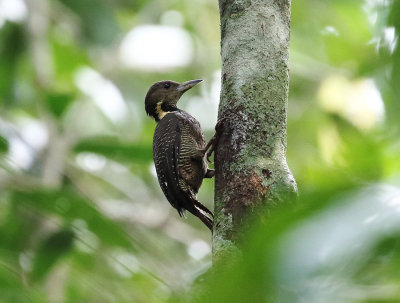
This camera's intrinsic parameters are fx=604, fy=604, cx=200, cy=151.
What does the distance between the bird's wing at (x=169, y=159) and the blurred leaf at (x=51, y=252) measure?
2.85ft

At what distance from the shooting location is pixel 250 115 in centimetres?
230

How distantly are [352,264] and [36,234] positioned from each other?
12.7 feet

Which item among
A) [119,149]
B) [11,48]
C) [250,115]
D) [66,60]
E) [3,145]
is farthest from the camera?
[66,60]

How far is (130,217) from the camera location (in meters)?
6.10

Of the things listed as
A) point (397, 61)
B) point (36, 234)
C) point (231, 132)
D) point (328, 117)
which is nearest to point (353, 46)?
point (328, 117)

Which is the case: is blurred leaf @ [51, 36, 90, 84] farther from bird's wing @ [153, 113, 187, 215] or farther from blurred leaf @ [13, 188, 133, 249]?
blurred leaf @ [13, 188, 133, 249]

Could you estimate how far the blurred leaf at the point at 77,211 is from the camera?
2.35m

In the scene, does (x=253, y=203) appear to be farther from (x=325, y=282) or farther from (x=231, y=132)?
(x=325, y=282)

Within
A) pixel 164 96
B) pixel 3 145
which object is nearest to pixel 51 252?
pixel 3 145

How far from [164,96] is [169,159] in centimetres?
95

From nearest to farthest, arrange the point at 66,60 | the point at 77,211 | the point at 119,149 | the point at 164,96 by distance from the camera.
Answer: the point at 77,211 → the point at 119,149 → the point at 164,96 → the point at 66,60

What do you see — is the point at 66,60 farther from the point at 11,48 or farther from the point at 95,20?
the point at 95,20

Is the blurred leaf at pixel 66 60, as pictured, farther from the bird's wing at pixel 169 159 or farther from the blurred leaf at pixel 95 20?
the bird's wing at pixel 169 159

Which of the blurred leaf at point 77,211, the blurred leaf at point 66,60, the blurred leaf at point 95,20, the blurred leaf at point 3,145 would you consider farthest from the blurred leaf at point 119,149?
the blurred leaf at point 66,60
